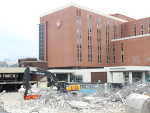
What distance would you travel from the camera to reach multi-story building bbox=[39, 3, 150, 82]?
62.9 meters

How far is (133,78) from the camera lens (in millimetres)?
50938

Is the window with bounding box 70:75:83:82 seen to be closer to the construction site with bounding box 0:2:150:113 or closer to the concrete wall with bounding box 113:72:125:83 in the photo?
the construction site with bounding box 0:2:150:113

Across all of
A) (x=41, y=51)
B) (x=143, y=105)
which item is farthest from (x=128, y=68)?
(x=143, y=105)

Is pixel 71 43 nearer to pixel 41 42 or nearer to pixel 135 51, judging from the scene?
pixel 41 42

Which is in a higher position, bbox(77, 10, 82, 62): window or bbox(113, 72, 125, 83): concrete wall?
bbox(77, 10, 82, 62): window

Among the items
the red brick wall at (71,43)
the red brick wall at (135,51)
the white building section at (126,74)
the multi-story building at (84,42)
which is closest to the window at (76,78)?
the multi-story building at (84,42)

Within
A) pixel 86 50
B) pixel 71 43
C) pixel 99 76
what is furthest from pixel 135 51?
pixel 71 43

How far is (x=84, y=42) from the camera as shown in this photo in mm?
64750

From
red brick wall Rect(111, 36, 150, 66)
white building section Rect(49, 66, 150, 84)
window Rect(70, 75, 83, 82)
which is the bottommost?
window Rect(70, 75, 83, 82)

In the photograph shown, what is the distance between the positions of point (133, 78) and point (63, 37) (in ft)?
85.9

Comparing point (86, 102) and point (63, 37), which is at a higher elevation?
point (63, 37)

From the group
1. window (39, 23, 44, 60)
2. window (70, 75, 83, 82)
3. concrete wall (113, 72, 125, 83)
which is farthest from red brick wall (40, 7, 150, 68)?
concrete wall (113, 72, 125, 83)

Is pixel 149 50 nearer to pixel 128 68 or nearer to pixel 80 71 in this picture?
pixel 128 68

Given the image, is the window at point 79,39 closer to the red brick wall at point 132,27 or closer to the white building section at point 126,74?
the white building section at point 126,74
